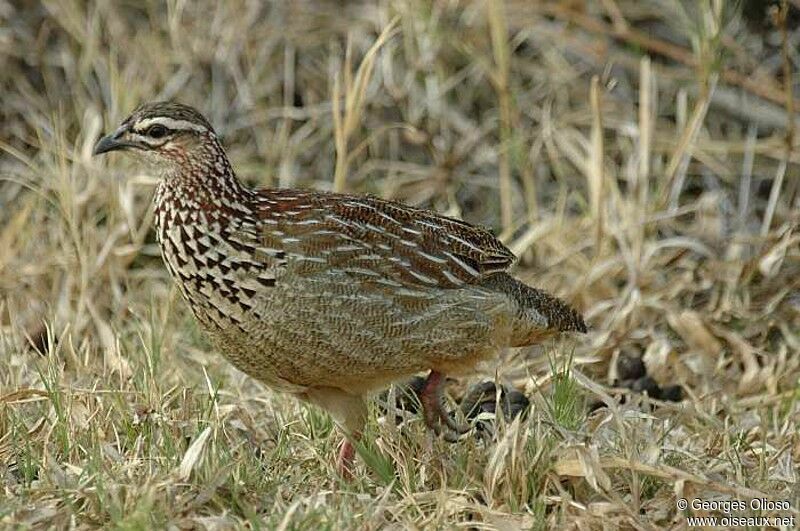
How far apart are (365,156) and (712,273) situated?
7.25 ft

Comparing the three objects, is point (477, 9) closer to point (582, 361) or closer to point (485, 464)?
point (582, 361)

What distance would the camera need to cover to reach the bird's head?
4699 mm

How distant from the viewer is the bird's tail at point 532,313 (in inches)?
193

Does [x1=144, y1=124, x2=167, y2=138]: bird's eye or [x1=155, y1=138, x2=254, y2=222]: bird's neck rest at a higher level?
[x1=144, y1=124, x2=167, y2=138]: bird's eye

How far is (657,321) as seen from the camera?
665cm

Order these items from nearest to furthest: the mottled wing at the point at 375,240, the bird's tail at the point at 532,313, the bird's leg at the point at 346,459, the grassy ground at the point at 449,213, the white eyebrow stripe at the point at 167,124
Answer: the grassy ground at the point at 449,213
the bird's leg at the point at 346,459
the mottled wing at the point at 375,240
the white eyebrow stripe at the point at 167,124
the bird's tail at the point at 532,313

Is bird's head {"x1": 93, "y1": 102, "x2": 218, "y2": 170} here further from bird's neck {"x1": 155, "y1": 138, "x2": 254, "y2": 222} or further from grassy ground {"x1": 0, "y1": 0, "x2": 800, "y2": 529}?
grassy ground {"x1": 0, "y1": 0, "x2": 800, "y2": 529}

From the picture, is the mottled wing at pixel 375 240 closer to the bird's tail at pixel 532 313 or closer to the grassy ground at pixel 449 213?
the bird's tail at pixel 532 313

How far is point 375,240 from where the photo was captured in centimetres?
468

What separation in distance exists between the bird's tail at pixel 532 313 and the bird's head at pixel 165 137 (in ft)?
3.63

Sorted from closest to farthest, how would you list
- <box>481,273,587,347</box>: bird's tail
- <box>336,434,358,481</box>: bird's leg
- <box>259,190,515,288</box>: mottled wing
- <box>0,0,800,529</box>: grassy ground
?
<box>0,0,800,529</box>: grassy ground
<box>336,434,358,481</box>: bird's leg
<box>259,190,515,288</box>: mottled wing
<box>481,273,587,347</box>: bird's tail

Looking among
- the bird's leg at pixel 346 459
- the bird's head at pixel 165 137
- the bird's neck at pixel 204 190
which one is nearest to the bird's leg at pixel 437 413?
the bird's leg at pixel 346 459

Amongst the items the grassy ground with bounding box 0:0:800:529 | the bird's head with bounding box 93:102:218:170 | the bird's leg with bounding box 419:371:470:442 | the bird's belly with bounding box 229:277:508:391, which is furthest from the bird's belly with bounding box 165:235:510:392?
the bird's head with bounding box 93:102:218:170

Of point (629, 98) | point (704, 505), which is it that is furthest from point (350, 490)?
point (629, 98)
